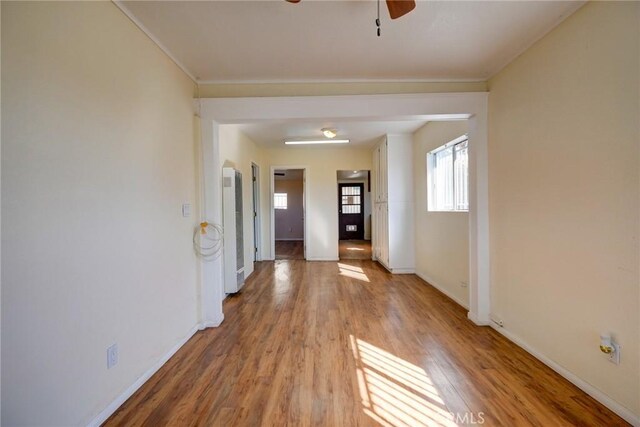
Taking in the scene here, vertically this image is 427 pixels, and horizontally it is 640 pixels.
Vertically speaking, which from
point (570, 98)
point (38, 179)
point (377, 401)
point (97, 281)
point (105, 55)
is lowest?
point (377, 401)

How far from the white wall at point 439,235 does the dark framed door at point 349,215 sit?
209 inches

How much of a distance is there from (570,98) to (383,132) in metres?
3.11

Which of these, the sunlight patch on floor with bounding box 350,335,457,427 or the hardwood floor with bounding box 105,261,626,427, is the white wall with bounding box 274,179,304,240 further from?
the sunlight patch on floor with bounding box 350,335,457,427

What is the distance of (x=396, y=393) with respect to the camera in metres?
1.83

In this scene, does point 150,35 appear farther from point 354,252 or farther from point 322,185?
point 354,252

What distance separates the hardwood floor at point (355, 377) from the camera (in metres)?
1.62

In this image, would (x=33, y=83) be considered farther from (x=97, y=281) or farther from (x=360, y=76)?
(x=360, y=76)

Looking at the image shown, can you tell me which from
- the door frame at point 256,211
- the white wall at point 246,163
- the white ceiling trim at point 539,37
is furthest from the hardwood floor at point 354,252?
the white ceiling trim at point 539,37

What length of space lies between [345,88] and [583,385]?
9.77 ft

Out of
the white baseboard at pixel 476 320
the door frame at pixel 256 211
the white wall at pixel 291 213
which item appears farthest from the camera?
the white wall at pixel 291 213

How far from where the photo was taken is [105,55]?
5.51ft

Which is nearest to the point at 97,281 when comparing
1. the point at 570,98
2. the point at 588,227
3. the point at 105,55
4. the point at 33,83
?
the point at 33,83

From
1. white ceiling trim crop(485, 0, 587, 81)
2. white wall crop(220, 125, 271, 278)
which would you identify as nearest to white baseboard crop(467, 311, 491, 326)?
white ceiling trim crop(485, 0, 587, 81)

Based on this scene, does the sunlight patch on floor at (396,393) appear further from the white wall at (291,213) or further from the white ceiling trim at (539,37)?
the white wall at (291,213)
